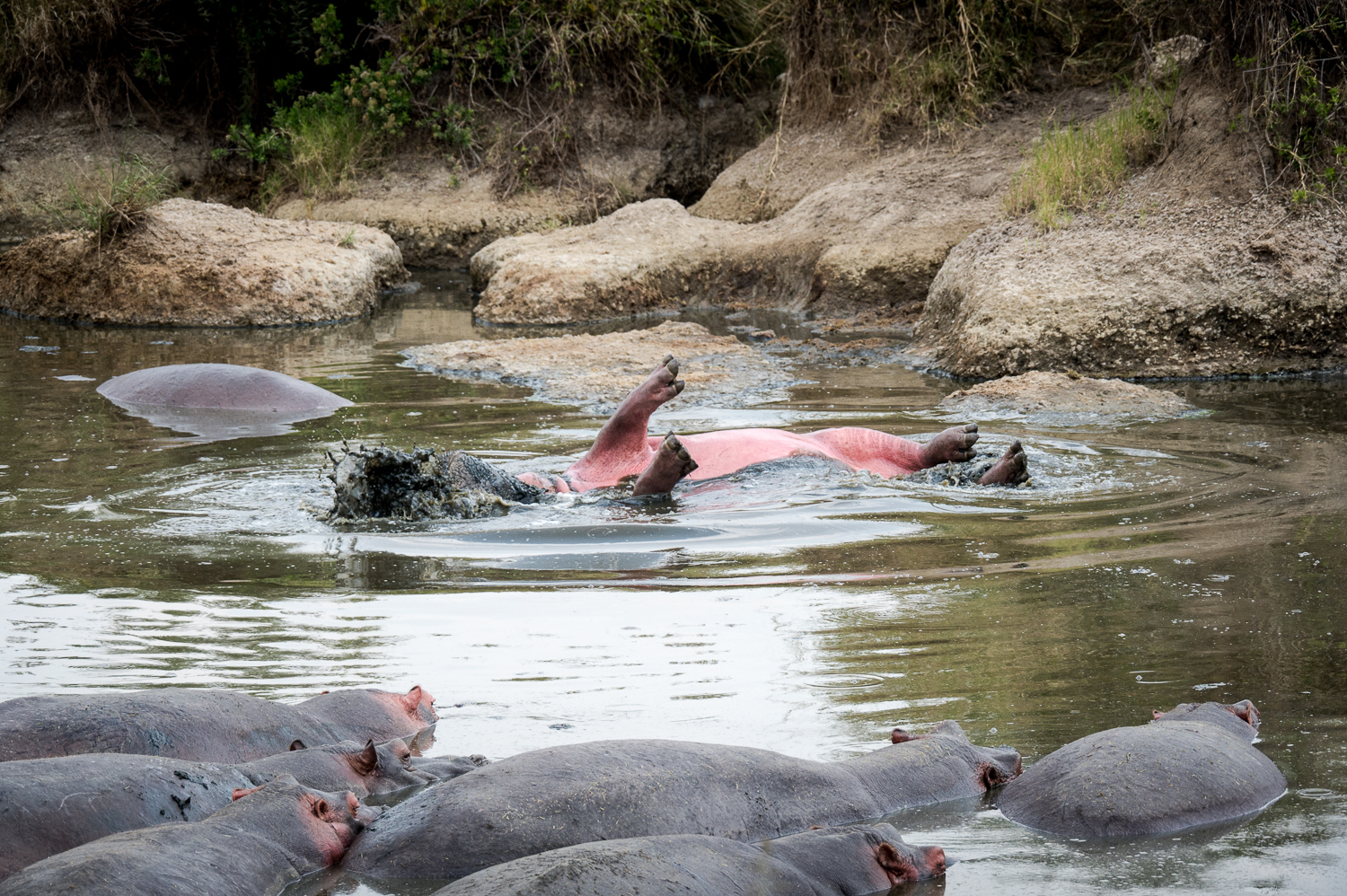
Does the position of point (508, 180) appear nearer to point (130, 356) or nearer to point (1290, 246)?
point (130, 356)

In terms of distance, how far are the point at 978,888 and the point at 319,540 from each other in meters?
3.46

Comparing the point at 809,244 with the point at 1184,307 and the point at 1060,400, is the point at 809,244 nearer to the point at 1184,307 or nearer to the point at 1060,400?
the point at 1184,307

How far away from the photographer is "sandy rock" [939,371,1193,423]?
24.8 feet

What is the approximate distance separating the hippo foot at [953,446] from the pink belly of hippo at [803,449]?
87 millimetres

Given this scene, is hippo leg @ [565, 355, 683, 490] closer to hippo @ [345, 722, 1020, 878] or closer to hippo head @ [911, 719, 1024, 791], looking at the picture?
hippo head @ [911, 719, 1024, 791]

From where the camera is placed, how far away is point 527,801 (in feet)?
8.34

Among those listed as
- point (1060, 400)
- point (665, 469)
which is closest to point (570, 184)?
point (1060, 400)

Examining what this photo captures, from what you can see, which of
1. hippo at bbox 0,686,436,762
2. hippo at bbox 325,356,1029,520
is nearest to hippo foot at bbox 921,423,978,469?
hippo at bbox 325,356,1029,520

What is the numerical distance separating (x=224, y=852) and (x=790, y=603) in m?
2.15

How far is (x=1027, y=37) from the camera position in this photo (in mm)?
13391

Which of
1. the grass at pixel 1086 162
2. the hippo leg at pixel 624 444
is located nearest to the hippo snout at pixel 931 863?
the hippo leg at pixel 624 444

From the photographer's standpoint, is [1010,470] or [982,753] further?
[1010,470]

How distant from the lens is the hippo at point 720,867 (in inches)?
84.0

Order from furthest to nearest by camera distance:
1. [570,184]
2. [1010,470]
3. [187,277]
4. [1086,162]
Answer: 1. [570,184]
2. [187,277]
3. [1086,162]
4. [1010,470]
